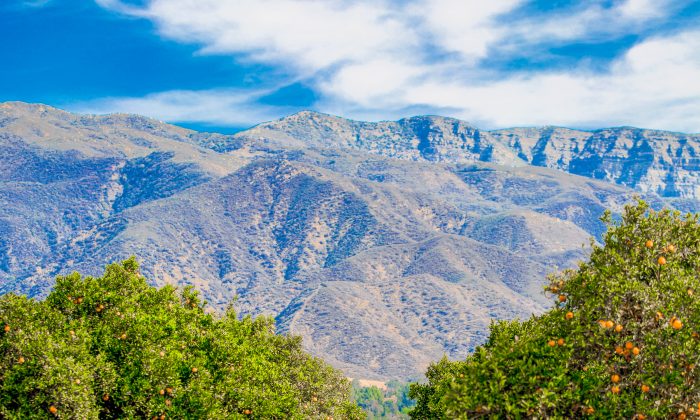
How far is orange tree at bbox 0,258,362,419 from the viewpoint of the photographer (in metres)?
22.6

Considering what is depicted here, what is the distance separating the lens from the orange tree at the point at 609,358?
1627 centimetres

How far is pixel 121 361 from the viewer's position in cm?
2503

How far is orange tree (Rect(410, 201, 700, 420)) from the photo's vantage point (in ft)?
53.4

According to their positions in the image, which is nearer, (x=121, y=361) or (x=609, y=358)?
(x=609, y=358)

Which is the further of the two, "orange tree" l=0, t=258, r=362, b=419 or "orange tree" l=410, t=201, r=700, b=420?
"orange tree" l=0, t=258, r=362, b=419

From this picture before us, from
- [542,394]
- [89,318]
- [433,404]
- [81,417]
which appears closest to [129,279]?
[89,318]

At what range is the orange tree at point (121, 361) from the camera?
22.6 m

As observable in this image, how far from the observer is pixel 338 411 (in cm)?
4569

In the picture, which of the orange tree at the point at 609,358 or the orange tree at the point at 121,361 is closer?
the orange tree at the point at 609,358

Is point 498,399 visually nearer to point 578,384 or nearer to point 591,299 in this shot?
point 578,384

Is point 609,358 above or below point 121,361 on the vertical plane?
above

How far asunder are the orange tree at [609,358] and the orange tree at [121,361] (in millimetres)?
12371

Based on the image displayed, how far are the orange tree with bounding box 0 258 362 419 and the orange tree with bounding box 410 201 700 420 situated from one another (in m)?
12.4

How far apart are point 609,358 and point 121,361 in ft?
57.2
